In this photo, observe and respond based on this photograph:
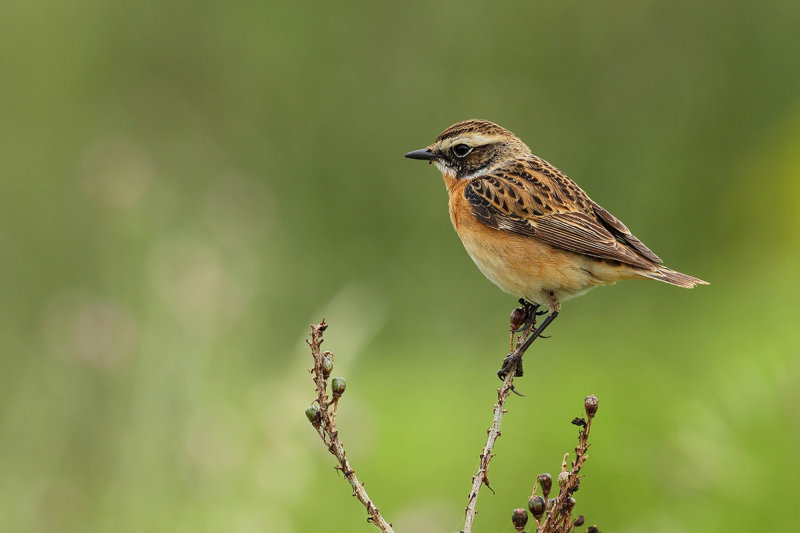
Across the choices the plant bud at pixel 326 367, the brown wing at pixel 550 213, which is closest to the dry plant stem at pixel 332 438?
the plant bud at pixel 326 367

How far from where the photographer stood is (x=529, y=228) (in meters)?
5.50

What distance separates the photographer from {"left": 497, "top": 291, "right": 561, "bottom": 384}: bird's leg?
4.47 meters

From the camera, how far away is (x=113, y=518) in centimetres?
564

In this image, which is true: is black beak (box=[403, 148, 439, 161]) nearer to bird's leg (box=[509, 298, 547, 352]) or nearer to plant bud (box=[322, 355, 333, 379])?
bird's leg (box=[509, 298, 547, 352])

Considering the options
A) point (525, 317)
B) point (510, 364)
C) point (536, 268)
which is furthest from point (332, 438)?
point (536, 268)

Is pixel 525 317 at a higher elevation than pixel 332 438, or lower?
higher

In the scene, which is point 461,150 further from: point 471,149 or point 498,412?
point 498,412

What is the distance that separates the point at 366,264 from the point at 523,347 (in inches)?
230

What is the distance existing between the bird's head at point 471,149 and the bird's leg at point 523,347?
1.10 metres

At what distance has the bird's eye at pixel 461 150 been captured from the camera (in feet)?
19.9

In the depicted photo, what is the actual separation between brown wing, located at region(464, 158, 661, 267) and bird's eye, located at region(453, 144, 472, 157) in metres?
0.23

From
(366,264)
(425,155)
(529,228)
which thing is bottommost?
(529,228)

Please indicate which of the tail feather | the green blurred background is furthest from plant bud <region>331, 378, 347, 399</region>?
the tail feather

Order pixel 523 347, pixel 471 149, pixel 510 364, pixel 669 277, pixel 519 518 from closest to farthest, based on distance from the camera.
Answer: pixel 519 518, pixel 510 364, pixel 523 347, pixel 669 277, pixel 471 149
